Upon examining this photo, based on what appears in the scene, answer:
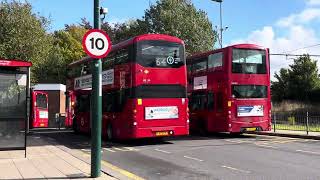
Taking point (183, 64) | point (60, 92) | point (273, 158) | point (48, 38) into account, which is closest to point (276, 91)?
point (60, 92)

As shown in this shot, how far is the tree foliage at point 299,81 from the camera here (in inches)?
2608

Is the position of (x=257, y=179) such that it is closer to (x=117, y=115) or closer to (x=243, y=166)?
(x=243, y=166)

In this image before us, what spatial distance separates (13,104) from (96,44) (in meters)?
4.69

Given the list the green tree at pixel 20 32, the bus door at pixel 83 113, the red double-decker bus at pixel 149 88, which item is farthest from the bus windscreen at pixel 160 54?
the green tree at pixel 20 32

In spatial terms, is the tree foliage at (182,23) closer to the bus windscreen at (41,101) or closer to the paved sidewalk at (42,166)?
the bus windscreen at (41,101)

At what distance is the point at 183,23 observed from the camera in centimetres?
4766

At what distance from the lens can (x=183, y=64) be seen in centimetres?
2017

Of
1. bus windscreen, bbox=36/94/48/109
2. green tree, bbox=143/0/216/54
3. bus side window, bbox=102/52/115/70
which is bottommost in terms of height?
bus windscreen, bbox=36/94/48/109

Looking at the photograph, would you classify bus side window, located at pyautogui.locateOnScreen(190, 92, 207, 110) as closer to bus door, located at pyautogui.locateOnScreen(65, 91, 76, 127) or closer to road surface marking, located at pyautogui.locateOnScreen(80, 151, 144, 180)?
bus door, located at pyautogui.locateOnScreen(65, 91, 76, 127)

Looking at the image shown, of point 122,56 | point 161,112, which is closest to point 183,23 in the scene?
point 122,56

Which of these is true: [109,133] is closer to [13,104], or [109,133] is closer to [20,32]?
[13,104]

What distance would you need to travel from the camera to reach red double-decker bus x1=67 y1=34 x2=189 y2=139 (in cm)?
1925

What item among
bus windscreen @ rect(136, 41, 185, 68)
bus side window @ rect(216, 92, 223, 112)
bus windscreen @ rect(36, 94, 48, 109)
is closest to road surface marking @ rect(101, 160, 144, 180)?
bus windscreen @ rect(136, 41, 185, 68)

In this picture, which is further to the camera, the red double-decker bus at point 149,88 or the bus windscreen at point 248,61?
the bus windscreen at point 248,61
